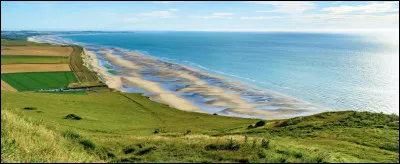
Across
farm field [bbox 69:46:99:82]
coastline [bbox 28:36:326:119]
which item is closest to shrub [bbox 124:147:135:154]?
coastline [bbox 28:36:326:119]

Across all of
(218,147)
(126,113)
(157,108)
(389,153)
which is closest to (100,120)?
(126,113)

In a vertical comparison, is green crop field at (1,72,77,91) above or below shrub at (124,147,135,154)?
below

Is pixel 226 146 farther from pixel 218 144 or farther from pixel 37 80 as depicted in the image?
pixel 37 80

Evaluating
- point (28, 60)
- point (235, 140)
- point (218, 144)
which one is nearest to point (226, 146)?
point (218, 144)

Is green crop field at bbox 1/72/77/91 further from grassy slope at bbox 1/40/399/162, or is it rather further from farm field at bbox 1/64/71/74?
grassy slope at bbox 1/40/399/162

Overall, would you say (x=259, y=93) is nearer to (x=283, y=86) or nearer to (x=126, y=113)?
(x=283, y=86)

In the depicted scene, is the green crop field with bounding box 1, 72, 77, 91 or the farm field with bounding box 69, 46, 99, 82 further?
the farm field with bounding box 69, 46, 99, 82
